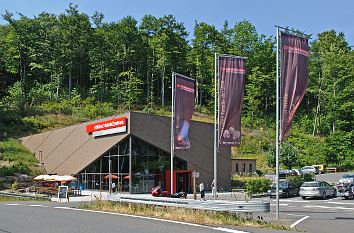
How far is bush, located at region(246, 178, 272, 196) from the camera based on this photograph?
38450 millimetres

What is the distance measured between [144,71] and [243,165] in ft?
128

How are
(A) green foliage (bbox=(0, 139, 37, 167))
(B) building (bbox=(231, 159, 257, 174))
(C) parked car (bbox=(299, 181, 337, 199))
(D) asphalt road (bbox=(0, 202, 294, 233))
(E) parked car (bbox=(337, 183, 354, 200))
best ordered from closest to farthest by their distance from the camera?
(D) asphalt road (bbox=(0, 202, 294, 233))
(E) parked car (bbox=(337, 183, 354, 200))
(C) parked car (bbox=(299, 181, 337, 199))
(A) green foliage (bbox=(0, 139, 37, 167))
(B) building (bbox=(231, 159, 257, 174))

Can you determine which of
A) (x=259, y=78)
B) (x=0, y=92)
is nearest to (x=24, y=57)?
(x=0, y=92)

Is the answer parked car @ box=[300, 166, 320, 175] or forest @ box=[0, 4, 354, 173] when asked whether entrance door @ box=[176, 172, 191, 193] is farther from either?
Result: forest @ box=[0, 4, 354, 173]

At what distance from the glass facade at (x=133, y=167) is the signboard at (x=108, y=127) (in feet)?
4.11

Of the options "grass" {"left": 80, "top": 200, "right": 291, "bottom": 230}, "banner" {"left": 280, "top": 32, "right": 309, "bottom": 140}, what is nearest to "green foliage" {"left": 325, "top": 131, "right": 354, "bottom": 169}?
"banner" {"left": 280, "top": 32, "right": 309, "bottom": 140}

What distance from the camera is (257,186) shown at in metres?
39.6

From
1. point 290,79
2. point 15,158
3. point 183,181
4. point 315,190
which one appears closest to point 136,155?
point 183,181

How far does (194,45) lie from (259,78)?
15.3m

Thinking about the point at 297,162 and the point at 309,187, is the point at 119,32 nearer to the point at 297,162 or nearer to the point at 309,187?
the point at 297,162

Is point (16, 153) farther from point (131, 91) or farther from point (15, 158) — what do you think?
point (131, 91)

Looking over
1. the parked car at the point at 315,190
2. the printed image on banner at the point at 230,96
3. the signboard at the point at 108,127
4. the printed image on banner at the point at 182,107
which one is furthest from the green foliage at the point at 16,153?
the printed image on banner at the point at 230,96

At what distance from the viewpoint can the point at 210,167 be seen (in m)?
46.8

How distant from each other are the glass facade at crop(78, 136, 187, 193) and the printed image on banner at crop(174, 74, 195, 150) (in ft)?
42.6
